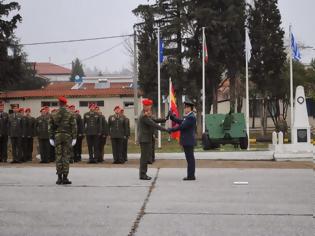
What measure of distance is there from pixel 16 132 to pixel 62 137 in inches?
252

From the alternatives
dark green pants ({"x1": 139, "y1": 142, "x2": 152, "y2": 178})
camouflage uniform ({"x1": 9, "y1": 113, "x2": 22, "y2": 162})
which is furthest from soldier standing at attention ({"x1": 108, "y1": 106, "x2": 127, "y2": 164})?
dark green pants ({"x1": 139, "y1": 142, "x2": 152, "y2": 178})

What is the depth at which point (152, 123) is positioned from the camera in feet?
42.2

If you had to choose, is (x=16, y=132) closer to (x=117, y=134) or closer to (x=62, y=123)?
(x=117, y=134)

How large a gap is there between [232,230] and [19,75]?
26194 mm

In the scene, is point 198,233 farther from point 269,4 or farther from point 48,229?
point 269,4

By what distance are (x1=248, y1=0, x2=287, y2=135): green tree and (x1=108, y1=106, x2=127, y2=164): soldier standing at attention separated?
72.6 ft

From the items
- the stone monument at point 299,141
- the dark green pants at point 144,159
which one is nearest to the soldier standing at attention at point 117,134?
the dark green pants at point 144,159

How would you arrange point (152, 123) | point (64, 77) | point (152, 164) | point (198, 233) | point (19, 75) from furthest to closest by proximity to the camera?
point (64, 77)
point (19, 75)
point (152, 164)
point (152, 123)
point (198, 233)

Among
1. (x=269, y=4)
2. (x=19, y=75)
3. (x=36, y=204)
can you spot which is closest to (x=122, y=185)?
(x=36, y=204)

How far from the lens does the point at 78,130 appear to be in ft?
59.5

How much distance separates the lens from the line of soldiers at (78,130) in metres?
17.8

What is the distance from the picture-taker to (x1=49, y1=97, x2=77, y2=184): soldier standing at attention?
11.8 m

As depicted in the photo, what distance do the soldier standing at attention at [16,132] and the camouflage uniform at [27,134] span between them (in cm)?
17

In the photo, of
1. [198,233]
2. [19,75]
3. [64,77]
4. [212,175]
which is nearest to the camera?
[198,233]
